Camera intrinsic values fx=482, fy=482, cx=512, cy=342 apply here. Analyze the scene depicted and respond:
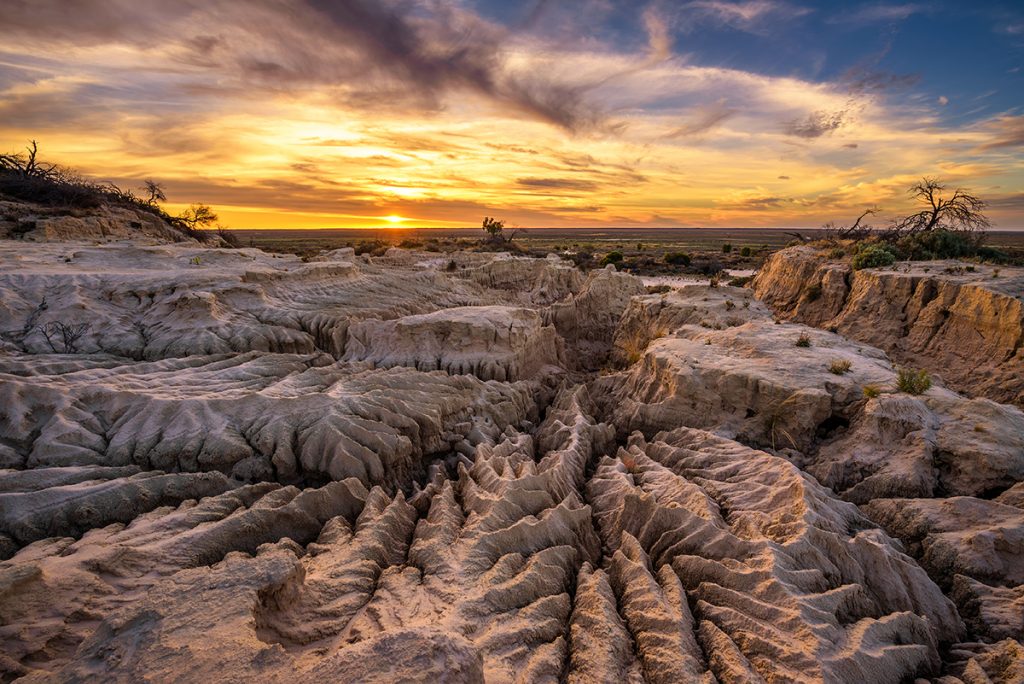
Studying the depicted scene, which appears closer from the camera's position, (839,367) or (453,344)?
(839,367)

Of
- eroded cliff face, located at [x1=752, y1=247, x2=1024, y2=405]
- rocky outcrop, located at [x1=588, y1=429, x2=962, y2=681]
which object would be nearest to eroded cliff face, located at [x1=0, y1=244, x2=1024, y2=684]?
rocky outcrop, located at [x1=588, y1=429, x2=962, y2=681]

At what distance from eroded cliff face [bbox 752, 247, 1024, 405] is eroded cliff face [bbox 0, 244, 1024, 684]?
3.37m

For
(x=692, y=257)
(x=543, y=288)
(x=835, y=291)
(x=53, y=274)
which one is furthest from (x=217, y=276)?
(x=692, y=257)

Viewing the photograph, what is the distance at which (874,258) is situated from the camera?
1931 cm

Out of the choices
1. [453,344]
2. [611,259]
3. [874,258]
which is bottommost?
[453,344]

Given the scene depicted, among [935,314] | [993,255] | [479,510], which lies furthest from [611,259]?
[479,510]

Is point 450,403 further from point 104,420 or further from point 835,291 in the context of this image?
point 835,291

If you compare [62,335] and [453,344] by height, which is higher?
[62,335]

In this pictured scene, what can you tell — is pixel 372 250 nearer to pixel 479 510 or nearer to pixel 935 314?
pixel 935 314

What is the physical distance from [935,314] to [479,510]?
634 inches

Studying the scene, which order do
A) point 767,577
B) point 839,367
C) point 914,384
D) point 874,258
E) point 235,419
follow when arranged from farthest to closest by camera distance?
point 874,258 < point 839,367 < point 914,384 < point 235,419 < point 767,577

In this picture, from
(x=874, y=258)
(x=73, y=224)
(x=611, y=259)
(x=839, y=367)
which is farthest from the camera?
(x=611, y=259)

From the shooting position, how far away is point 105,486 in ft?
24.8

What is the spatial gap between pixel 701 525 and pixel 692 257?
51.9 m
